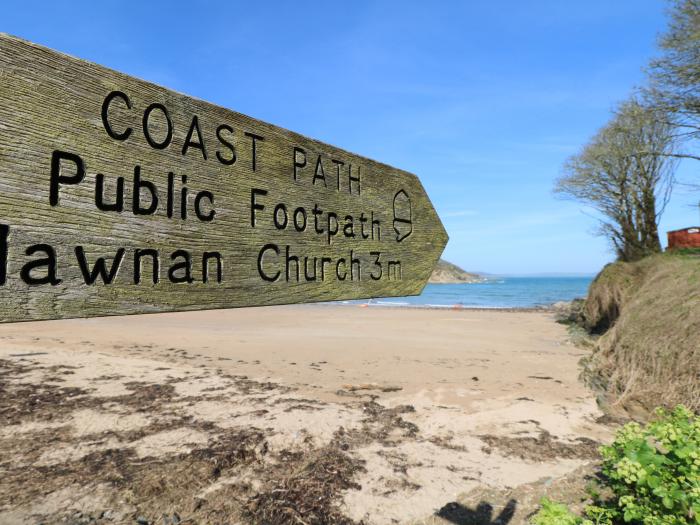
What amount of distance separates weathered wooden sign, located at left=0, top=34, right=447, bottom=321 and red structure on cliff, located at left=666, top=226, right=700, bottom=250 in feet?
66.1

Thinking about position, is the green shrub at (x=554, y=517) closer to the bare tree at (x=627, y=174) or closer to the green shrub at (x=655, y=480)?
the green shrub at (x=655, y=480)

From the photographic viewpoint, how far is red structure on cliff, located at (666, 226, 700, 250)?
17.1m

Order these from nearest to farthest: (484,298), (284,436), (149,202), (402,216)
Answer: (149,202), (402,216), (284,436), (484,298)

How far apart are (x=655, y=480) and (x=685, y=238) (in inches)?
784

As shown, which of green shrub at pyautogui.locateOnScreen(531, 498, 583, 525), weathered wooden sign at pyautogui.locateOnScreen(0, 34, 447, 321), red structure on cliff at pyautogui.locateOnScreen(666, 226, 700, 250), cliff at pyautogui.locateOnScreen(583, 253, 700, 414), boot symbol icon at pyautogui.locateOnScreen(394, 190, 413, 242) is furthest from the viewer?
red structure on cliff at pyautogui.locateOnScreen(666, 226, 700, 250)

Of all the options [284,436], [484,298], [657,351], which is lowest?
[484,298]

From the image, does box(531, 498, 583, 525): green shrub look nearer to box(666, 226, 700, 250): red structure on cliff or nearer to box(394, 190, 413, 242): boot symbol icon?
box(394, 190, 413, 242): boot symbol icon

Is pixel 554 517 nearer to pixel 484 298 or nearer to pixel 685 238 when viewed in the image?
pixel 685 238

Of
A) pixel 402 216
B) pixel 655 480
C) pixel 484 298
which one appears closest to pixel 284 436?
pixel 655 480

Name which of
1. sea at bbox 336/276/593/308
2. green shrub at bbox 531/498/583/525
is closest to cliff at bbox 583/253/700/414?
green shrub at bbox 531/498/583/525

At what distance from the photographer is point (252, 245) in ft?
4.47

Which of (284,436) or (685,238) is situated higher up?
(685,238)

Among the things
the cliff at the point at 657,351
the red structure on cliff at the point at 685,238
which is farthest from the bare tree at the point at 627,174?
the cliff at the point at 657,351

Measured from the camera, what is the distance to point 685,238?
17781 millimetres
